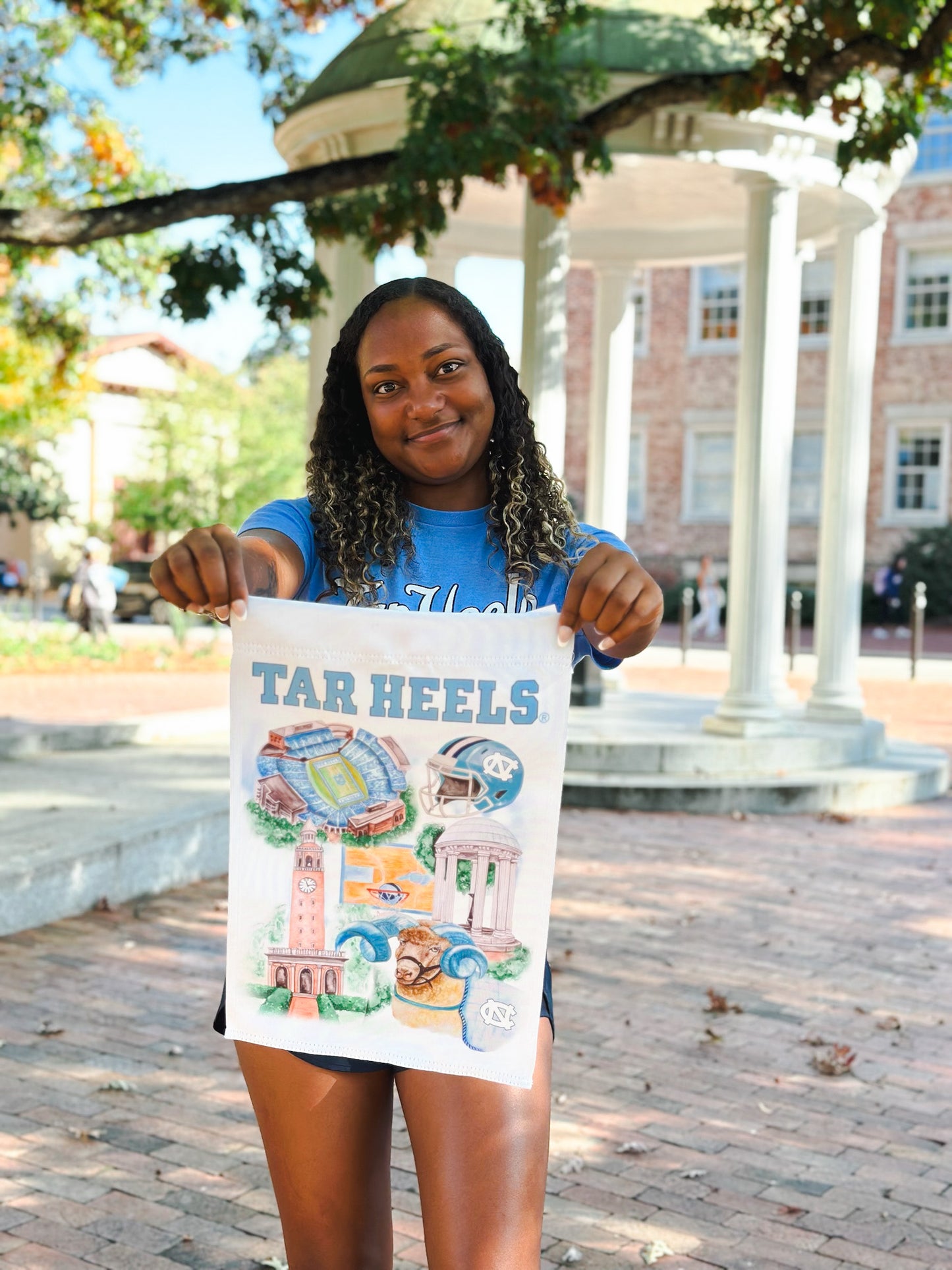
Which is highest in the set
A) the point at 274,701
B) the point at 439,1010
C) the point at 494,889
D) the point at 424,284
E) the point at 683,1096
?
the point at 424,284

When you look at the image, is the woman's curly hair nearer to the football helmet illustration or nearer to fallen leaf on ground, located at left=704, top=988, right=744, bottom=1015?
the football helmet illustration

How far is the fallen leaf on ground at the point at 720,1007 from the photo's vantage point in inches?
214

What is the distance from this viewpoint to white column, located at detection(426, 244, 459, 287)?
13.4m

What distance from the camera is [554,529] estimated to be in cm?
230

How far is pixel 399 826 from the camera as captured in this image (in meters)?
2.08

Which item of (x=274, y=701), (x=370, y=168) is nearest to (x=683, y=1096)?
(x=274, y=701)

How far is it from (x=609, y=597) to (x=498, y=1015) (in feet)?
2.09

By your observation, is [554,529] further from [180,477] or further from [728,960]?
[180,477]

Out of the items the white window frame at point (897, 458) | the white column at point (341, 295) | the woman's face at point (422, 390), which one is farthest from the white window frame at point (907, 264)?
the woman's face at point (422, 390)

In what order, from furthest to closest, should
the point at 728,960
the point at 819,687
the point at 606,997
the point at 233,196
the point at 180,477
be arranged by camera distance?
the point at 180,477, the point at 819,687, the point at 233,196, the point at 728,960, the point at 606,997

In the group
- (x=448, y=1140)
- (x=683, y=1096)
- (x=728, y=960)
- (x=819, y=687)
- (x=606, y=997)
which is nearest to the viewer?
(x=448, y=1140)

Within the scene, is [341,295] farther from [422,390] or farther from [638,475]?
[638,475]

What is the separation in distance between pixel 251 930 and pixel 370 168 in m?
6.05

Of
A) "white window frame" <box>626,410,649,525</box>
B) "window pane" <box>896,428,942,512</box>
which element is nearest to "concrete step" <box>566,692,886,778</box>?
"window pane" <box>896,428,942,512</box>
